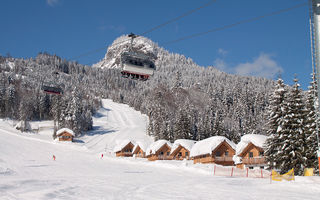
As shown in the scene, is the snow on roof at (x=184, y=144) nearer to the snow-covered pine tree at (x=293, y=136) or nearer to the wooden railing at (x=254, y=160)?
the wooden railing at (x=254, y=160)

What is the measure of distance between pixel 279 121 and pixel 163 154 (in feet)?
121

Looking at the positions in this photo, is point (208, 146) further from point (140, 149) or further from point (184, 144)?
point (140, 149)

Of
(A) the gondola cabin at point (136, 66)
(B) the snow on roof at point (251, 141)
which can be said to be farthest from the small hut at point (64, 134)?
(A) the gondola cabin at point (136, 66)

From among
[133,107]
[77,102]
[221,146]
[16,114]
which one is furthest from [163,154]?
[133,107]

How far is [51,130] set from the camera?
10538 cm

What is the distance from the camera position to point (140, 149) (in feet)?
250

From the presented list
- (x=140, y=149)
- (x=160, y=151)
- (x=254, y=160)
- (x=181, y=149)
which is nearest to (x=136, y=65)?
(x=254, y=160)

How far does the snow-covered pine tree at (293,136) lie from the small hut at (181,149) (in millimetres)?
A: 30195

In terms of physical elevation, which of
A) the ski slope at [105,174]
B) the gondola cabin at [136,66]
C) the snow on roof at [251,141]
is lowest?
the ski slope at [105,174]

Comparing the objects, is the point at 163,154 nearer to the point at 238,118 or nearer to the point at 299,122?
the point at 299,122

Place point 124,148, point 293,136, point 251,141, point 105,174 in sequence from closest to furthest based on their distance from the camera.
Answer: point 293,136 < point 105,174 < point 251,141 < point 124,148

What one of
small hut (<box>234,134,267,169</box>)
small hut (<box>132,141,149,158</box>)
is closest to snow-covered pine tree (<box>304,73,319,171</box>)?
small hut (<box>234,134,267,169</box>)

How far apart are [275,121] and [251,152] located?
1387 cm

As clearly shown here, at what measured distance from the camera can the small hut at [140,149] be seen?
74.1 metres
